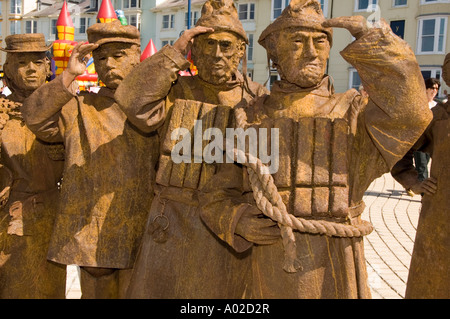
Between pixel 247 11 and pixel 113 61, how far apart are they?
25.5m

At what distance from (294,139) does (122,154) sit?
117 cm

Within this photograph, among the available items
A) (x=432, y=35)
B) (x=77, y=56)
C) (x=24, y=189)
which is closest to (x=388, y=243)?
(x=24, y=189)

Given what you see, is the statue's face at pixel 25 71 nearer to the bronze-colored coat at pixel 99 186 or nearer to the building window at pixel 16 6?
the bronze-colored coat at pixel 99 186

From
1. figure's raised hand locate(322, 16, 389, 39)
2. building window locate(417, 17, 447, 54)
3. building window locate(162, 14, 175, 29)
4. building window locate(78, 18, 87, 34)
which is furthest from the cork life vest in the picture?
building window locate(78, 18, 87, 34)

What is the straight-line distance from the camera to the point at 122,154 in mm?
3270

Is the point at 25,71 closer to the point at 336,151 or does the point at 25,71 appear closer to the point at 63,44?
the point at 336,151

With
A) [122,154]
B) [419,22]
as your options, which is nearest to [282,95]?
[122,154]

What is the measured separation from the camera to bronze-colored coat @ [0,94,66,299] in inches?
148

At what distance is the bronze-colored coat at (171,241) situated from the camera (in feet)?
9.54

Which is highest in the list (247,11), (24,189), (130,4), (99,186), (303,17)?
(130,4)

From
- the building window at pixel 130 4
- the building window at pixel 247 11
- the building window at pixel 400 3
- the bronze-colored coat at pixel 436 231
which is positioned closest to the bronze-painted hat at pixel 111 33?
the bronze-colored coat at pixel 436 231

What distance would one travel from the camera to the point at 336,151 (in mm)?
2572

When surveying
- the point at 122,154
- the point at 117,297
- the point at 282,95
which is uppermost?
the point at 282,95
